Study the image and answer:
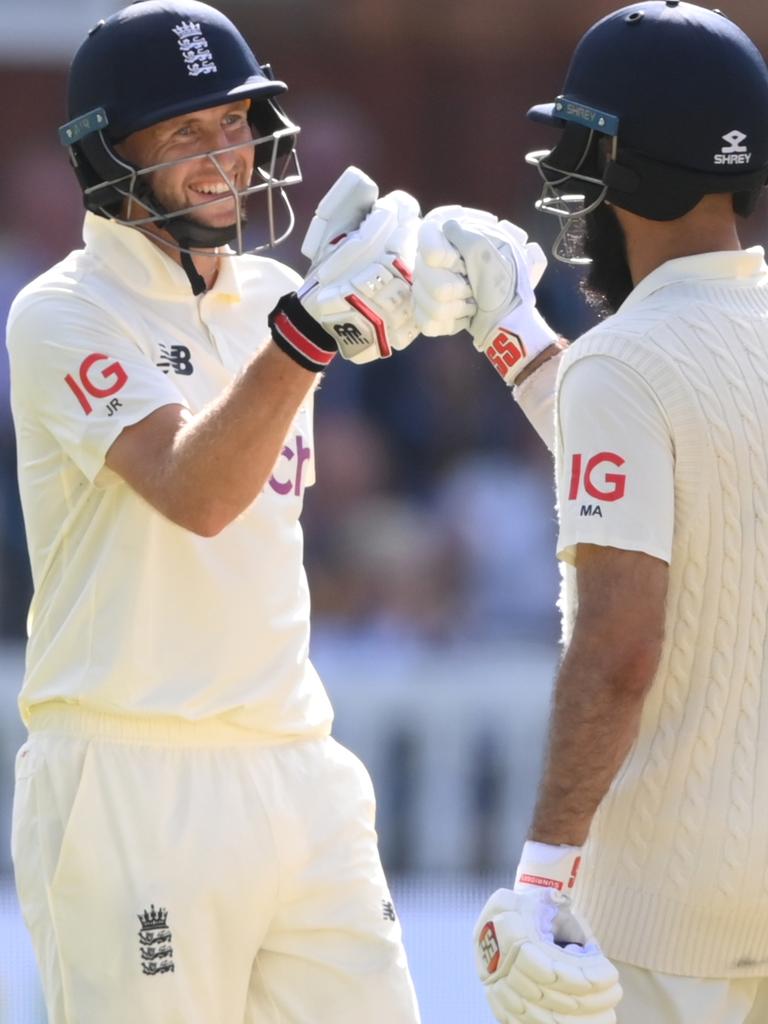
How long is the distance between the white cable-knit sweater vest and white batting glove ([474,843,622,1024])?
0.39ft

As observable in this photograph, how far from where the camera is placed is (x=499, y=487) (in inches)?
269

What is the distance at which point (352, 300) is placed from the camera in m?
2.65

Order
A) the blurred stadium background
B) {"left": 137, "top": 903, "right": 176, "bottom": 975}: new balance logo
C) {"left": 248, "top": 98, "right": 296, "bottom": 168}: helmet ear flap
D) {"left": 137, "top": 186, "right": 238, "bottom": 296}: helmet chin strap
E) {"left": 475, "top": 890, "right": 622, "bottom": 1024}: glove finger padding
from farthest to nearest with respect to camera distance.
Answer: the blurred stadium background
{"left": 248, "top": 98, "right": 296, "bottom": 168}: helmet ear flap
{"left": 137, "top": 186, "right": 238, "bottom": 296}: helmet chin strap
{"left": 137, "top": 903, "right": 176, "bottom": 975}: new balance logo
{"left": 475, "top": 890, "right": 622, "bottom": 1024}: glove finger padding

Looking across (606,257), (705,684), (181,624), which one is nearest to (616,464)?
(705,684)

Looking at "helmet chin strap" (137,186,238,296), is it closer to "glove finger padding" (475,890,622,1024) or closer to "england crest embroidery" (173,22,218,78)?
"england crest embroidery" (173,22,218,78)

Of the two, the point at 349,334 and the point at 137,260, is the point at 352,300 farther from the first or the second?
the point at 137,260

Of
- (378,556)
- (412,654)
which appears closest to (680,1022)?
(412,654)

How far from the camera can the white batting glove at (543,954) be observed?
2.27m

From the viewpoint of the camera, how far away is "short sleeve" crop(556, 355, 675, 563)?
7.64ft

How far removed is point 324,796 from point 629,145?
1062 mm

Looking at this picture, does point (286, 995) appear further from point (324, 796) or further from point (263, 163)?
point (263, 163)

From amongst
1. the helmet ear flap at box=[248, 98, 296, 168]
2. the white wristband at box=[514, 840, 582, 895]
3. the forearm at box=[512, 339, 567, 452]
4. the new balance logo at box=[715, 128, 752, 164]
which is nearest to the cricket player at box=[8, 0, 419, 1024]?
the helmet ear flap at box=[248, 98, 296, 168]

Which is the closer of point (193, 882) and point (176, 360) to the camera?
point (193, 882)

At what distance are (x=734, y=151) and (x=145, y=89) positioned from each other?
975 mm
